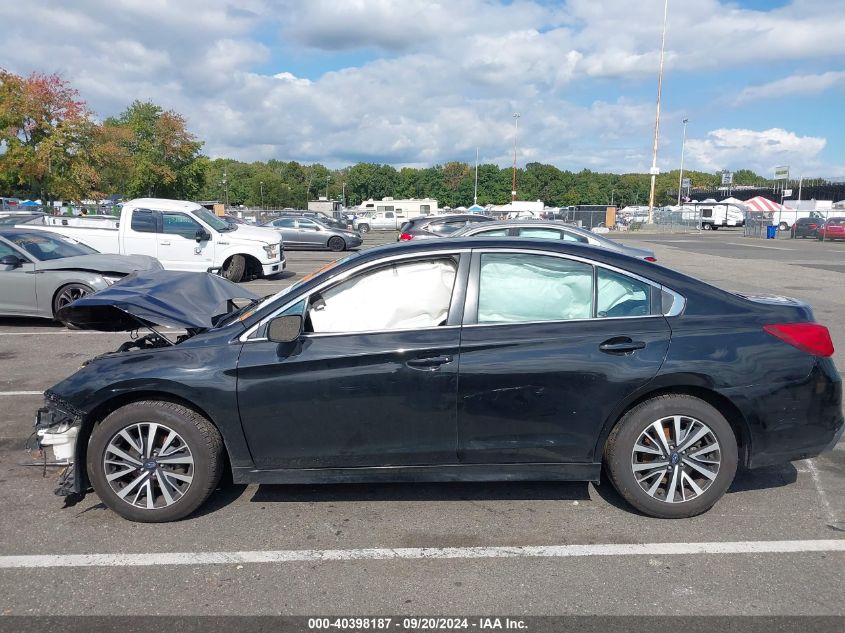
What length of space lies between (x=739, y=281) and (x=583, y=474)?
14155mm

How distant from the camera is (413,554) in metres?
3.63

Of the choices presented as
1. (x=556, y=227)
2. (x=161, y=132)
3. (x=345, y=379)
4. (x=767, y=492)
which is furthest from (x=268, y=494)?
(x=161, y=132)

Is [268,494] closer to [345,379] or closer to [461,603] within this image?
[345,379]

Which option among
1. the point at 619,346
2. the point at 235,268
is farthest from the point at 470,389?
the point at 235,268

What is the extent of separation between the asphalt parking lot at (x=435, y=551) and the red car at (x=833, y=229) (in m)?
37.3

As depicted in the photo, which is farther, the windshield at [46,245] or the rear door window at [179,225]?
the rear door window at [179,225]

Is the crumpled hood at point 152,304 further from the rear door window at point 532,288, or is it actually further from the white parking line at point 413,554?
the rear door window at point 532,288

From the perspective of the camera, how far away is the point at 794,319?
402 centimetres

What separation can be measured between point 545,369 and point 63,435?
2.79 meters

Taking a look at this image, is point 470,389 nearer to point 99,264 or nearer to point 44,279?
point 99,264

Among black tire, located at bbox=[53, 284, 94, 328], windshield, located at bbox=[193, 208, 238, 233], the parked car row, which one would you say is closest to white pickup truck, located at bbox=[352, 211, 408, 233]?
the parked car row

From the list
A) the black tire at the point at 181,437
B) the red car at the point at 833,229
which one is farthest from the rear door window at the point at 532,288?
the red car at the point at 833,229

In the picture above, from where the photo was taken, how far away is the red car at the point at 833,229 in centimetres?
3631

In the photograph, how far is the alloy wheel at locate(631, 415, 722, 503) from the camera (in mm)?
3896
